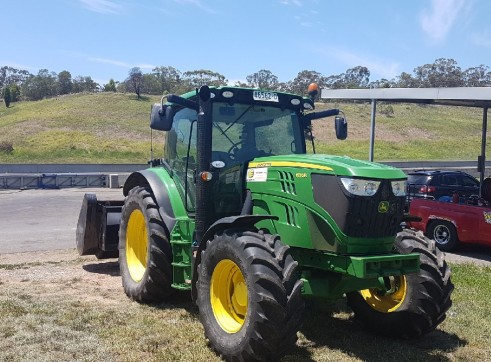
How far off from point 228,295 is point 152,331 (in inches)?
37.6

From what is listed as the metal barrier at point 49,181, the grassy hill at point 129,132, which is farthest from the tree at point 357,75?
A: the metal barrier at point 49,181

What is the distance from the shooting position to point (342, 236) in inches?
190

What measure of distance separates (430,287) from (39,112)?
68827mm

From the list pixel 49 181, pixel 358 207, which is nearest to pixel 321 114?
pixel 358 207

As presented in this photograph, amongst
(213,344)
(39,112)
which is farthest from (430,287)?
(39,112)

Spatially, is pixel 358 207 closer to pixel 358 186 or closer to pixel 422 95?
pixel 358 186

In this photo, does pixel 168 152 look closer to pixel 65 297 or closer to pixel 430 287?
pixel 65 297

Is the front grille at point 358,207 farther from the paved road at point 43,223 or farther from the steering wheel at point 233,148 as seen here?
the paved road at point 43,223

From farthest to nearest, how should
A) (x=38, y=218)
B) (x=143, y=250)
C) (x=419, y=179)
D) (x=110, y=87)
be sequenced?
(x=110, y=87) < (x=419, y=179) < (x=38, y=218) < (x=143, y=250)

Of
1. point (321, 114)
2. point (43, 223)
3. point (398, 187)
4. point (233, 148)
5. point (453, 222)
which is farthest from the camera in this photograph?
point (43, 223)

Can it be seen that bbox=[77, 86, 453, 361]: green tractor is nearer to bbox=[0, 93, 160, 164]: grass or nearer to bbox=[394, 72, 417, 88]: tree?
bbox=[0, 93, 160, 164]: grass

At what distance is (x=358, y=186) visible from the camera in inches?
189

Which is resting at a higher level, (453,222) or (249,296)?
(249,296)

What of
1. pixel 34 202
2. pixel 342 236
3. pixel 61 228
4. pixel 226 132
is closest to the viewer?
pixel 342 236
